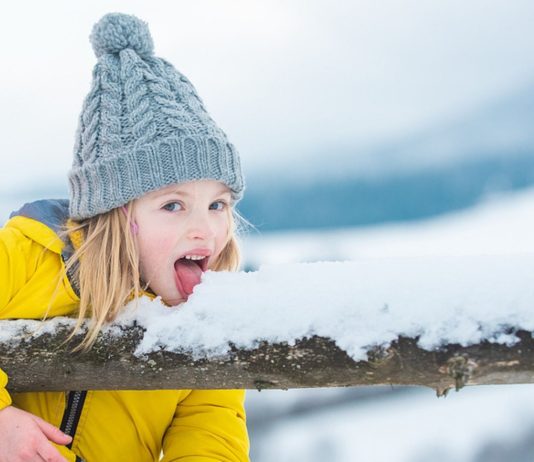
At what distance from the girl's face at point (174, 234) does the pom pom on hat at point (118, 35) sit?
648 millimetres

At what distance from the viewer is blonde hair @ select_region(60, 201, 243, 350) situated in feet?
6.09

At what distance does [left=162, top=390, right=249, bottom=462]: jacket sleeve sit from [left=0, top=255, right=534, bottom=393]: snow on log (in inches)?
24.4

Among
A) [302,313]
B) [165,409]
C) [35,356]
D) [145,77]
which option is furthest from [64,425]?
[145,77]

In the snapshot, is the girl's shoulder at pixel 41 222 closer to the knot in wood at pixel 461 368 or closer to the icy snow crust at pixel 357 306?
the icy snow crust at pixel 357 306

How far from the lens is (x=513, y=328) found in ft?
3.94

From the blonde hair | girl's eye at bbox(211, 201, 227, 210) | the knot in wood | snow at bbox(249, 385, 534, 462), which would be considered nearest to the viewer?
the knot in wood

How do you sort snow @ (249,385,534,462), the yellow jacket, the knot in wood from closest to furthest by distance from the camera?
the knot in wood
the yellow jacket
snow @ (249,385,534,462)

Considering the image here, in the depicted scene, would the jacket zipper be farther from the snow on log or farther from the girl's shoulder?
the girl's shoulder

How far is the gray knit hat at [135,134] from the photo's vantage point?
6.98 feet

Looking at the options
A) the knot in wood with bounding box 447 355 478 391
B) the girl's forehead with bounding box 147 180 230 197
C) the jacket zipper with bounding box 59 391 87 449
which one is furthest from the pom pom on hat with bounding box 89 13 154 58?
the knot in wood with bounding box 447 355 478 391

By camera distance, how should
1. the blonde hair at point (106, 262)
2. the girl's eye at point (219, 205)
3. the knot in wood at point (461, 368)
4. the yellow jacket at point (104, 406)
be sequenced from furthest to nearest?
the girl's eye at point (219, 205), the yellow jacket at point (104, 406), the blonde hair at point (106, 262), the knot in wood at point (461, 368)

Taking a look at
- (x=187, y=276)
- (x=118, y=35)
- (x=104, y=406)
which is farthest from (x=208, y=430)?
(x=118, y=35)

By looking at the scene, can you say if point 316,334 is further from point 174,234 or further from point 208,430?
point 208,430

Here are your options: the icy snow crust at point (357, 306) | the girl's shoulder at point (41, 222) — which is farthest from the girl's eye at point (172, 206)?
the icy snow crust at point (357, 306)
